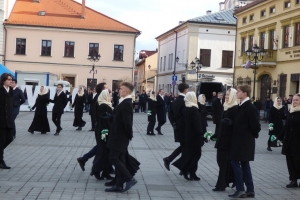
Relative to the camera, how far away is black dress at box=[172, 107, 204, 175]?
9523 millimetres

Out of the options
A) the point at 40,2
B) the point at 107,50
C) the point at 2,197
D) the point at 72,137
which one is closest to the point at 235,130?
the point at 2,197

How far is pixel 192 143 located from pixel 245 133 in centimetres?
180

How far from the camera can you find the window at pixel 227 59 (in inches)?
2262

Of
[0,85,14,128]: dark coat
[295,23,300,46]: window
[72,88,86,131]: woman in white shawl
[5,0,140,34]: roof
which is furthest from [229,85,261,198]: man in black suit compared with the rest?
[5,0,140,34]: roof

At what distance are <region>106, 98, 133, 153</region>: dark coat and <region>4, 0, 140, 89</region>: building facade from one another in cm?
4568

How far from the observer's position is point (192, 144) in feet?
31.4

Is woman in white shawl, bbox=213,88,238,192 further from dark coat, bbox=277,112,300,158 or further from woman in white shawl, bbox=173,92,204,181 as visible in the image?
dark coat, bbox=277,112,300,158

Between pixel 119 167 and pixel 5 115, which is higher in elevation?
pixel 5 115

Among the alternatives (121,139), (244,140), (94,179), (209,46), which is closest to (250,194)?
(244,140)

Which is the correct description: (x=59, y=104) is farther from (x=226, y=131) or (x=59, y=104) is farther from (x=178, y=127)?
(x=226, y=131)

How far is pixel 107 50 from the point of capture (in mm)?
55312

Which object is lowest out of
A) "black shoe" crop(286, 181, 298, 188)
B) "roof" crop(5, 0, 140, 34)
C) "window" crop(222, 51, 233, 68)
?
"black shoe" crop(286, 181, 298, 188)

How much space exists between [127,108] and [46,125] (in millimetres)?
10555

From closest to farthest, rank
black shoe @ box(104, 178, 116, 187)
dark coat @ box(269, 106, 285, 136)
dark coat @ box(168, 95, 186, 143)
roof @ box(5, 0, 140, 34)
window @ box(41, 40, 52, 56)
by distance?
black shoe @ box(104, 178, 116, 187) < dark coat @ box(168, 95, 186, 143) < dark coat @ box(269, 106, 285, 136) < roof @ box(5, 0, 140, 34) < window @ box(41, 40, 52, 56)
